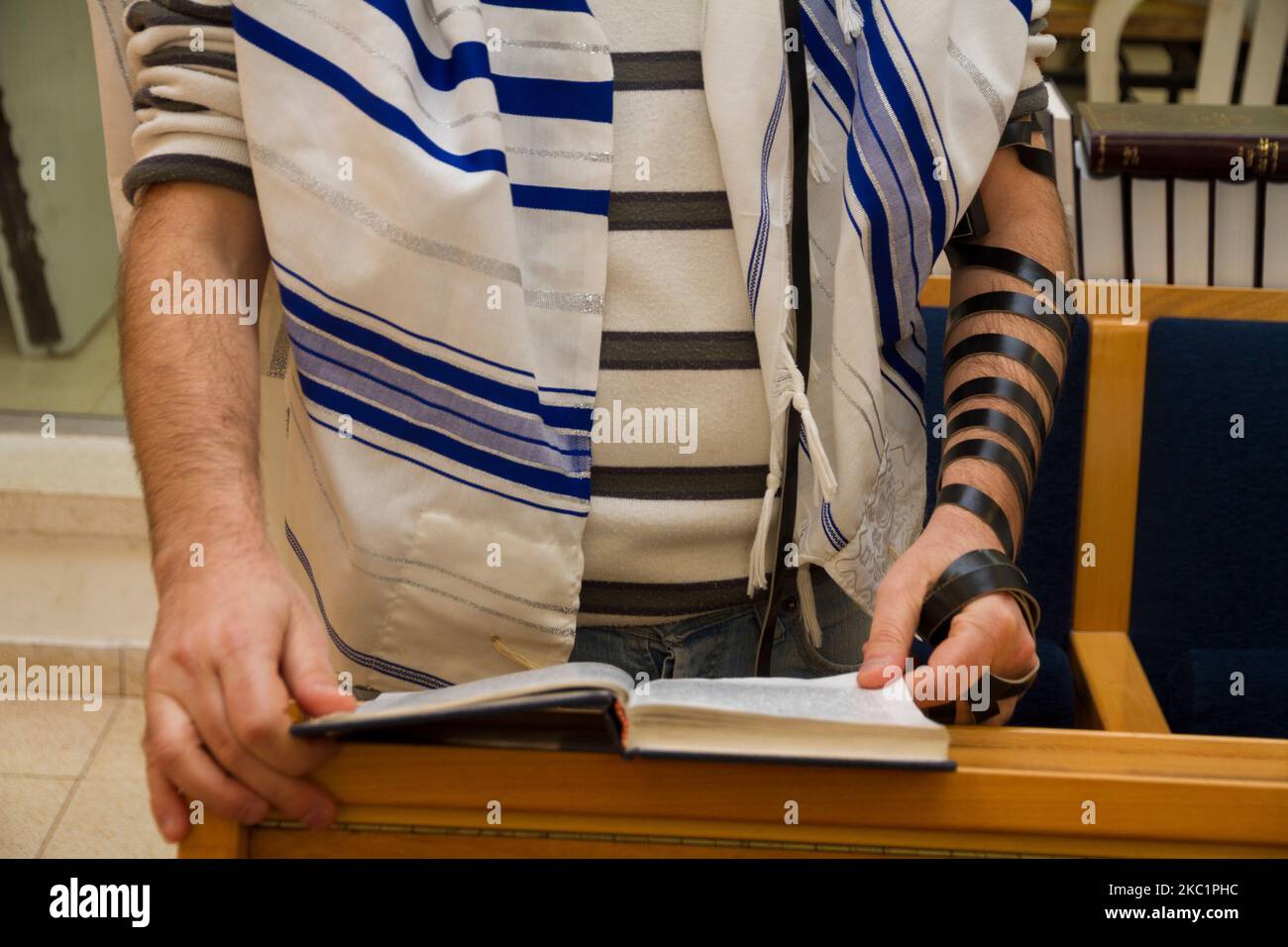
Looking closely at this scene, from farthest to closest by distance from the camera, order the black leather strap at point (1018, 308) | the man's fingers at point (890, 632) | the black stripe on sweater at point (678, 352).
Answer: the black leather strap at point (1018, 308)
the black stripe on sweater at point (678, 352)
the man's fingers at point (890, 632)

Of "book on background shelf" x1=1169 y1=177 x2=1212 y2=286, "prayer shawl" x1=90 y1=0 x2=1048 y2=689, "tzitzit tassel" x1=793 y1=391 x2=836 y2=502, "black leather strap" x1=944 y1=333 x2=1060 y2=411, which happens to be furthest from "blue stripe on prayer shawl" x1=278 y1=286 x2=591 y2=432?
"book on background shelf" x1=1169 y1=177 x2=1212 y2=286

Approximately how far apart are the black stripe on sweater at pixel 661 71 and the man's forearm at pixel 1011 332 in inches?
13.0

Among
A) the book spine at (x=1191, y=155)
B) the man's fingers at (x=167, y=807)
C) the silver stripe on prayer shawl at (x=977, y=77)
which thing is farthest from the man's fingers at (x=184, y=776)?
the book spine at (x=1191, y=155)

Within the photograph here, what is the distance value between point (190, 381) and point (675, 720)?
0.46m

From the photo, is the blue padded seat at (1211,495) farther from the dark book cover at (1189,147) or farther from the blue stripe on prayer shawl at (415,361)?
the blue stripe on prayer shawl at (415,361)

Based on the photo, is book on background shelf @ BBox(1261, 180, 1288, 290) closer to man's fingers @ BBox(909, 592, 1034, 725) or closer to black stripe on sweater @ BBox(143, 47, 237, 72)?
man's fingers @ BBox(909, 592, 1034, 725)

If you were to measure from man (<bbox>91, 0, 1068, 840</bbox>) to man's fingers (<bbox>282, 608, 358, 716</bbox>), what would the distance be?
1.5 inches

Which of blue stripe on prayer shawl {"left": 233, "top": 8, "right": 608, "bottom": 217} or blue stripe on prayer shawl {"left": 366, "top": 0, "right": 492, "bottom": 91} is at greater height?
blue stripe on prayer shawl {"left": 366, "top": 0, "right": 492, "bottom": 91}

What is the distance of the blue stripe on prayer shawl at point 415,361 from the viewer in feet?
2.99

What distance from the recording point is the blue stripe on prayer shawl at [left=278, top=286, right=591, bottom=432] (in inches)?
35.9

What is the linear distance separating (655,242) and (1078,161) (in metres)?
1.10

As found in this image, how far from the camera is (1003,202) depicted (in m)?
1.15
